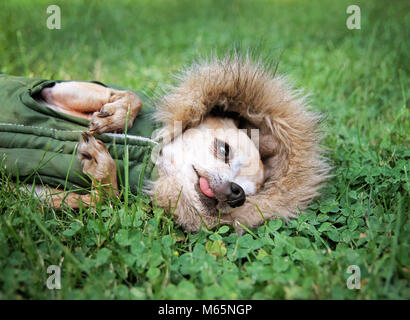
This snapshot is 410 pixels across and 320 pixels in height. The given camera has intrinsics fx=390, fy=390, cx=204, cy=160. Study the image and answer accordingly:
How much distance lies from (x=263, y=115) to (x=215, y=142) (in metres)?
0.34

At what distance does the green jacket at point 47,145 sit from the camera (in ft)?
7.21

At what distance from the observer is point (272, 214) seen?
2232 millimetres

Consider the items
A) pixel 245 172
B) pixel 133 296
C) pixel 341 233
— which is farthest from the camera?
pixel 245 172

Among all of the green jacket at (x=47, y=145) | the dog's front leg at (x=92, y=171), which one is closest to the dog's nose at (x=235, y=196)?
the green jacket at (x=47, y=145)

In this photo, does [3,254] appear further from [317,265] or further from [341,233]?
[341,233]

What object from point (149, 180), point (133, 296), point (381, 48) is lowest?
point (133, 296)

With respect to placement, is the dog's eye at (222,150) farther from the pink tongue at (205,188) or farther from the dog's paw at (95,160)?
the dog's paw at (95,160)

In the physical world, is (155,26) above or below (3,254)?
above

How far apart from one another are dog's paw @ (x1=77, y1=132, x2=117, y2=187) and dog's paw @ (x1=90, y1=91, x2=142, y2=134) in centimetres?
9

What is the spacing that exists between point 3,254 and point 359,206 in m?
1.86

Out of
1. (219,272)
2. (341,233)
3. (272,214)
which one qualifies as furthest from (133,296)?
(341,233)

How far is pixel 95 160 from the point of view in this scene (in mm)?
2186

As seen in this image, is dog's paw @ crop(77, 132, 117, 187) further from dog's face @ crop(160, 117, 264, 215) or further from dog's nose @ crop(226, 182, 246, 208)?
dog's nose @ crop(226, 182, 246, 208)

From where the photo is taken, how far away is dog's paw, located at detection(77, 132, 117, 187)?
2166mm
